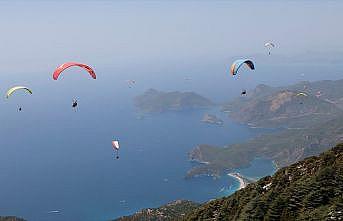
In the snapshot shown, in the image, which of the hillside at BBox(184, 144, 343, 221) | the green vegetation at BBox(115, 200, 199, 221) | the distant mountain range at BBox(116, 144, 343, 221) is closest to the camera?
the hillside at BBox(184, 144, 343, 221)

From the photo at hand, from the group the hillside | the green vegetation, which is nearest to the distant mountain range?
the hillside

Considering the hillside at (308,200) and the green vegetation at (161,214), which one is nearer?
the hillside at (308,200)

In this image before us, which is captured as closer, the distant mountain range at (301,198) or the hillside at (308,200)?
the hillside at (308,200)

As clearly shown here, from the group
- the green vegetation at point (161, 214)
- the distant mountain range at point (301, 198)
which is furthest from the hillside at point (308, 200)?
the green vegetation at point (161, 214)

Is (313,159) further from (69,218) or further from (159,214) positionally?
(69,218)

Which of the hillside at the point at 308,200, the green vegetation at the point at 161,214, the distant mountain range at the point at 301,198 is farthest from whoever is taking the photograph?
the green vegetation at the point at 161,214

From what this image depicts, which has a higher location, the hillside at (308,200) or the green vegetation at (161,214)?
the green vegetation at (161,214)

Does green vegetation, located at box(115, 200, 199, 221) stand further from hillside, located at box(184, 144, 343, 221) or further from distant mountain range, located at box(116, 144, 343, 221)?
hillside, located at box(184, 144, 343, 221)

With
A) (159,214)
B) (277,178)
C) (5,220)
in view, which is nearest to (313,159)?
(277,178)

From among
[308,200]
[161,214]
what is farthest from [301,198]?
[161,214]

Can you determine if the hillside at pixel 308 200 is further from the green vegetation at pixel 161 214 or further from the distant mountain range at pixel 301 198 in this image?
the green vegetation at pixel 161 214

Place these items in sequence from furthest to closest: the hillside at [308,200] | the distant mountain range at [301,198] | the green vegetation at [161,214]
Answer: the green vegetation at [161,214], the distant mountain range at [301,198], the hillside at [308,200]
